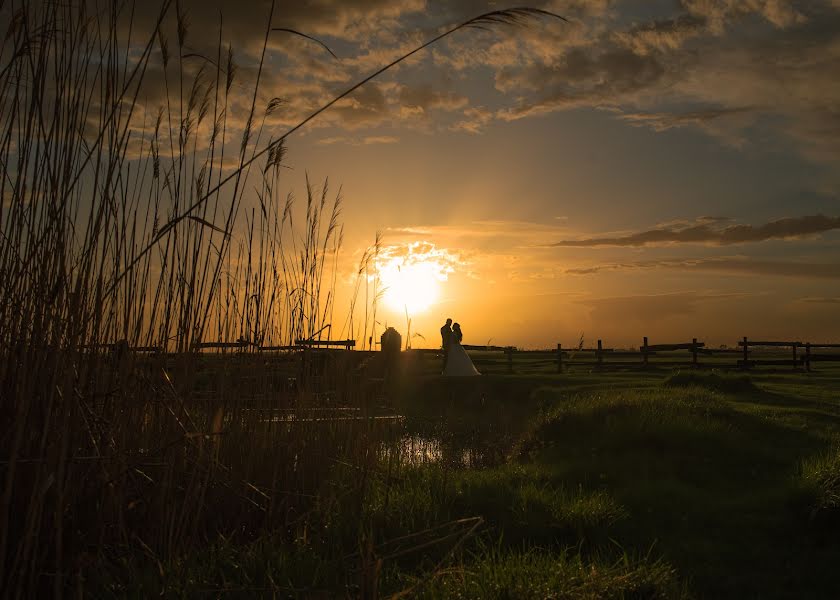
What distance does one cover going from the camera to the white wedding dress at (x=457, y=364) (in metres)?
17.3

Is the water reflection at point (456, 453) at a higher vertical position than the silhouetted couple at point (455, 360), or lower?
lower

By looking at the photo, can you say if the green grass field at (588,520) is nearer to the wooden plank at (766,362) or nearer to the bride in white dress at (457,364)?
the bride in white dress at (457,364)

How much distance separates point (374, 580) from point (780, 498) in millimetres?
4336

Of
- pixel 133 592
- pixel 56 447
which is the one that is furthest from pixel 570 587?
pixel 56 447

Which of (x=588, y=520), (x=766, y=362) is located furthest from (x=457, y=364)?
(x=766, y=362)

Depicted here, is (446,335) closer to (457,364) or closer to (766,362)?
(457,364)

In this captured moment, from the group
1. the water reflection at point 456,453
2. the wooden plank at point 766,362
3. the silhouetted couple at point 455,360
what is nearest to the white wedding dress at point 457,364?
the silhouetted couple at point 455,360

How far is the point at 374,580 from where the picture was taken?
6.29 feet

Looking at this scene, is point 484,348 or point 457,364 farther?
point 484,348

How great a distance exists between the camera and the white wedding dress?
17328 mm

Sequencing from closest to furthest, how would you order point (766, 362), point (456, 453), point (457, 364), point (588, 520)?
1. point (588, 520)
2. point (456, 453)
3. point (457, 364)
4. point (766, 362)

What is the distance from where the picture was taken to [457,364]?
17.5 m

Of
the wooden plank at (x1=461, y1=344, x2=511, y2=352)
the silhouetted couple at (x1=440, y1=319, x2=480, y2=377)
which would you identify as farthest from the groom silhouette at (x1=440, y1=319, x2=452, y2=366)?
the wooden plank at (x1=461, y1=344, x2=511, y2=352)

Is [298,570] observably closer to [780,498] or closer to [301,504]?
[301,504]
